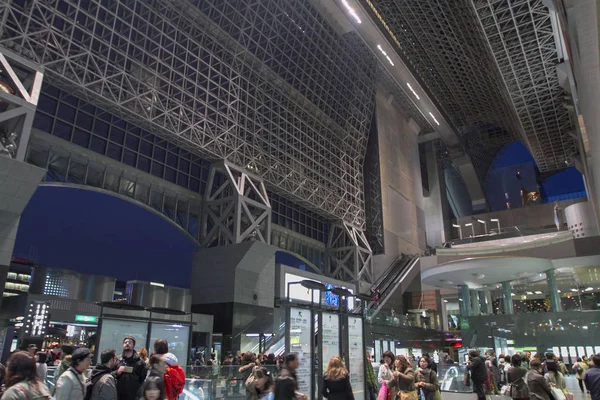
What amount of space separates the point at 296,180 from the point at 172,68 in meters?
→ 12.6

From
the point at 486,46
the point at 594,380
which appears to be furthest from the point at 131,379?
the point at 486,46

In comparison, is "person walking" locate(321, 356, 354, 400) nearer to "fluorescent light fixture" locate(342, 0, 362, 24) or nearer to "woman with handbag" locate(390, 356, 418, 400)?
"woman with handbag" locate(390, 356, 418, 400)

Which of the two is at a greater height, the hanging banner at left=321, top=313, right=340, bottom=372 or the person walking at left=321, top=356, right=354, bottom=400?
the hanging banner at left=321, top=313, right=340, bottom=372

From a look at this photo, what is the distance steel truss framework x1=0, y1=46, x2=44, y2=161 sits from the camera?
16.9 m

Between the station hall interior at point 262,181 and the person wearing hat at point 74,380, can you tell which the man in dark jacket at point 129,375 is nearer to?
the person wearing hat at point 74,380

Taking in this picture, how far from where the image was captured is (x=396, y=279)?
40.8 metres

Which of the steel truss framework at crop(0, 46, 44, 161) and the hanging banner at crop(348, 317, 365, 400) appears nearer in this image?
the hanging banner at crop(348, 317, 365, 400)

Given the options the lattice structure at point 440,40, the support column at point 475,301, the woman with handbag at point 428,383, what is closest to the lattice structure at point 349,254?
the support column at point 475,301

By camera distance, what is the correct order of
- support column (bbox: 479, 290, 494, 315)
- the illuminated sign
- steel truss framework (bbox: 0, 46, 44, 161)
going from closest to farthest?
1. steel truss framework (bbox: 0, 46, 44, 161)
2. the illuminated sign
3. support column (bbox: 479, 290, 494, 315)

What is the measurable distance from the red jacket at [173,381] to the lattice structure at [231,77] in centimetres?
1734

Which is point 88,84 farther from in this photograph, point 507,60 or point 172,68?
point 507,60

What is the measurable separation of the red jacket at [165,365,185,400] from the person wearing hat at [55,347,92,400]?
1447 mm

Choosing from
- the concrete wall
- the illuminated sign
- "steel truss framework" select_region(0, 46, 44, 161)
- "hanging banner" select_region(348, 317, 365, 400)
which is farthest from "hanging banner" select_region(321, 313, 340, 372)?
the concrete wall

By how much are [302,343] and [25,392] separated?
6145 mm
